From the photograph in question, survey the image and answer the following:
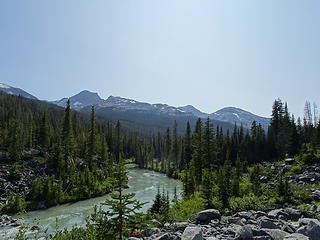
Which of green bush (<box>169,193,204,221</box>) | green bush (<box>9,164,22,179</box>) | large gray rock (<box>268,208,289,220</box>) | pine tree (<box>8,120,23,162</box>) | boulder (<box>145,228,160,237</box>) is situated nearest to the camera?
boulder (<box>145,228,160,237</box>)

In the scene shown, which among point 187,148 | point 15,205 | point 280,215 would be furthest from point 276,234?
point 187,148

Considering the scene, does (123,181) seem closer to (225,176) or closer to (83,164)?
(225,176)

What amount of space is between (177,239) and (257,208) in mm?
13070

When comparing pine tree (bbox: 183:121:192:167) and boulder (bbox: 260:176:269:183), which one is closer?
boulder (bbox: 260:176:269:183)

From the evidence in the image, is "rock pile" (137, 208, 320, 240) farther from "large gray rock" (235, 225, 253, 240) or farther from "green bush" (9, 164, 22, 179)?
"green bush" (9, 164, 22, 179)

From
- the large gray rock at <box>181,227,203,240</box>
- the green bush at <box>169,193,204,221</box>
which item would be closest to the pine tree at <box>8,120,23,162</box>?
the green bush at <box>169,193,204,221</box>

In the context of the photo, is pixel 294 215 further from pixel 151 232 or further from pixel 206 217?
pixel 151 232

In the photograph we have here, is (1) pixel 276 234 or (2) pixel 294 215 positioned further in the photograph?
(2) pixel 294 215

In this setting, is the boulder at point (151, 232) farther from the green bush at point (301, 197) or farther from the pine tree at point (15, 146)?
the pine tree at point (15, 146)

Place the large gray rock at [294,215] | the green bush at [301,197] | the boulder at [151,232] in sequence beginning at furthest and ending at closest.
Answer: the green bush at [301,197]
the large gray rock at [294,215]
the boulder at [151,232]

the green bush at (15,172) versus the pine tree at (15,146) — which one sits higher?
the pine tree at (15,146)

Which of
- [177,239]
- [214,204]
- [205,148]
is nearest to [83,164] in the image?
[205,148]

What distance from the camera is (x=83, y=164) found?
70.4 meters

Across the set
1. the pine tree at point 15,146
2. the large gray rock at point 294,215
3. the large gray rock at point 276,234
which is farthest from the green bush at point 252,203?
the pine tree at point 15,146
